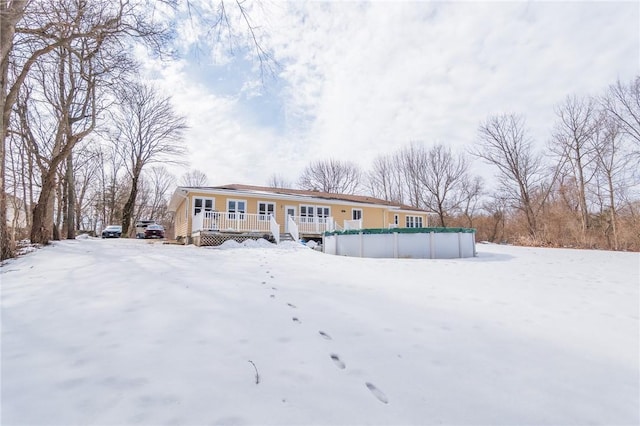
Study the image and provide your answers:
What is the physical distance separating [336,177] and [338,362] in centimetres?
3300

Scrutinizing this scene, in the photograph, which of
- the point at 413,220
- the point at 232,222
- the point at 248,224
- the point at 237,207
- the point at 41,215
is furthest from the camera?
the point at 413,220

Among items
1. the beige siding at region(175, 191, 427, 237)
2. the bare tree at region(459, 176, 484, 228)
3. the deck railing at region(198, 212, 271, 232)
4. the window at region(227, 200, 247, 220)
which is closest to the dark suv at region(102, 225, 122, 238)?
the beige siding at region(175, 191, 427, 237)

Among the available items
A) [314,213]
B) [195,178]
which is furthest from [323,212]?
[195,178]

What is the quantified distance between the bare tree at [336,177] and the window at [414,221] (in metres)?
11.2

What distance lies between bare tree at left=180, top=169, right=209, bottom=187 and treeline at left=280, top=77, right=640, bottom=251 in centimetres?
2646

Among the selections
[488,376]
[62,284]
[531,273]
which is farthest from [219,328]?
[531,273]

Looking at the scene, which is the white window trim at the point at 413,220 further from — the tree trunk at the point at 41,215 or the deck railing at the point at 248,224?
the tree trunk at the point at 41,215

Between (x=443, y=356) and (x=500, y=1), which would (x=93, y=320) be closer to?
(x=443, y=356)

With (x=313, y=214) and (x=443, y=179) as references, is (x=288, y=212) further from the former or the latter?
(x=443, y=179)

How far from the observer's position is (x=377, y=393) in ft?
5.22

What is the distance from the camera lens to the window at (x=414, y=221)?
23844 millimetres

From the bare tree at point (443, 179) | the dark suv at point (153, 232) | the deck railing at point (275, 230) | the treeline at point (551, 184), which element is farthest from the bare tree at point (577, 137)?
the dark suv at point (153, 232)

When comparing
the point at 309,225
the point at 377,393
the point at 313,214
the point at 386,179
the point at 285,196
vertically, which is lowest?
the point at 377,393

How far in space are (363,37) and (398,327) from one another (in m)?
7.29
